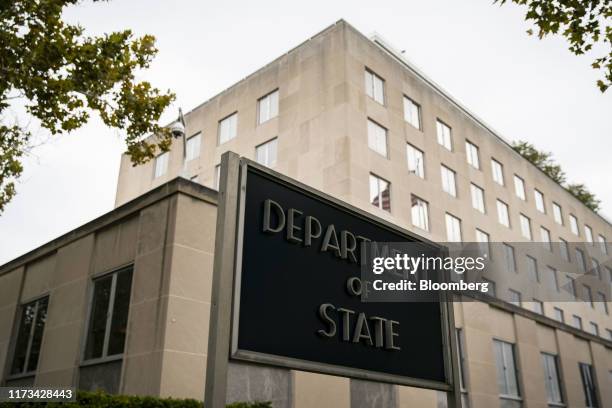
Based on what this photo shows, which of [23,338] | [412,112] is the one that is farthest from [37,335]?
[412,112]

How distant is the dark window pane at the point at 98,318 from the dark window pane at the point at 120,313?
36 cm

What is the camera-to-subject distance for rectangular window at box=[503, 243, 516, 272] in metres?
37.8

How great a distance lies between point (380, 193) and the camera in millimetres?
27531

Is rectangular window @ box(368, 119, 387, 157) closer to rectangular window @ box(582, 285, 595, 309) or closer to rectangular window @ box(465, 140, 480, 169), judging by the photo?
rectangular window @ box(465, 140, 480, 169)

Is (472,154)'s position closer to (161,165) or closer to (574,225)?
(574,225)

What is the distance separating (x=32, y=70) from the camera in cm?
1197

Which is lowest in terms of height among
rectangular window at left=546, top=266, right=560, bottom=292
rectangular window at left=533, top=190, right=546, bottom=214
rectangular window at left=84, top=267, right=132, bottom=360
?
rectangular window at left=84, top=267, right=132, bottom=360

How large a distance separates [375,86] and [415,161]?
182 inches

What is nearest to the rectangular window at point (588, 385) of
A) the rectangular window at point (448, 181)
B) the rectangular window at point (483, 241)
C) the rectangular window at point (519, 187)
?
the rectangular window at point (483, 241)

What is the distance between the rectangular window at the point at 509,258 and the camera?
124 ft

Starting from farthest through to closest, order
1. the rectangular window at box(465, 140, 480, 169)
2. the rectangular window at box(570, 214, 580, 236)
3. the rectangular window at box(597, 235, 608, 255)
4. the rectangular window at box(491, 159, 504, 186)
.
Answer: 1. the rectangular window at box(597, 235, 608, 255)
2. the rectangular window at box(570, 214, 580, 236)
3. the rectangular window at box(491, 159, 504, 186)
4. the rectangular window at box(465, 140, 480, 169)

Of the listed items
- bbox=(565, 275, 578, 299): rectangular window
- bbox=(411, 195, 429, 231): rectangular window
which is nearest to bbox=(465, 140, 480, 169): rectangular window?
bbox=(411, 195, 429, 231): rectangular window

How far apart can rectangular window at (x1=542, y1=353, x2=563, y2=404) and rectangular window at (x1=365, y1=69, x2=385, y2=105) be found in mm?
14947

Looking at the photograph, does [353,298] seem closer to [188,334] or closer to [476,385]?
[188,334]
